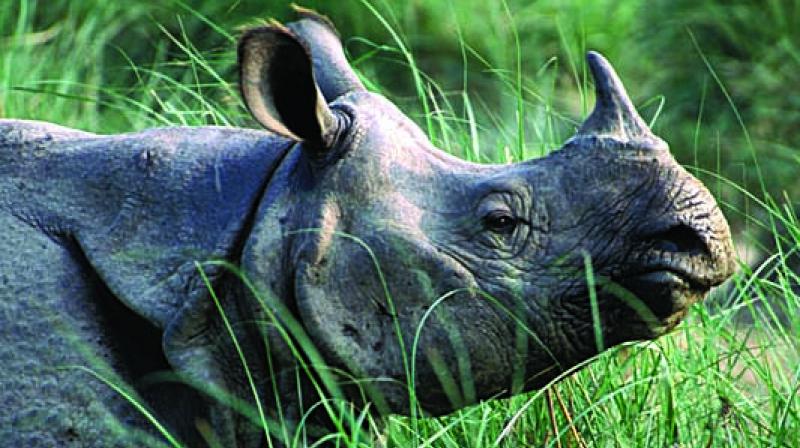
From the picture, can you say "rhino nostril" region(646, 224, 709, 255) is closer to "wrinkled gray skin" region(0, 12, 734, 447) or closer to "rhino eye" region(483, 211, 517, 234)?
"wrinkled gray skin" region(0, 12, 734, 447)

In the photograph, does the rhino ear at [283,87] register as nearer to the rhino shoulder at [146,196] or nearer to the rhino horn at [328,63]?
the rhino shoulder at [146,196]

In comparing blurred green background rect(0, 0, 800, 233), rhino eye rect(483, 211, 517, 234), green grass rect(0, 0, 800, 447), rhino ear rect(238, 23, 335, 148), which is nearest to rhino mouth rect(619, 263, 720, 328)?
rhino eye rect(483, 211, 517, 234)

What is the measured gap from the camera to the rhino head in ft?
10.3

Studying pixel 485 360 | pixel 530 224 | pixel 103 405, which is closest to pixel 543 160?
pixel 530 224

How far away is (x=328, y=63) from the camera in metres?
3.62

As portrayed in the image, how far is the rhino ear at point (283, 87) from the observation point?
322 centimetres

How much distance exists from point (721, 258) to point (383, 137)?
587 mm

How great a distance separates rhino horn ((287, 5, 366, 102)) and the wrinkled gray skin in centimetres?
24

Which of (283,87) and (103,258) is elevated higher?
(283,87)

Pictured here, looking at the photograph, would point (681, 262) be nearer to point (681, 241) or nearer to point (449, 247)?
point (681, 241)

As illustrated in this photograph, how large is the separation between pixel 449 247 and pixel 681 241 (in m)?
0.38

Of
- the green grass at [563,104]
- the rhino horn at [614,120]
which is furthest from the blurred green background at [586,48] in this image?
the rhino horn at [614,120]

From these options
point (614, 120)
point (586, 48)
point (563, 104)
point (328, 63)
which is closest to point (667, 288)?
point (614, 120)

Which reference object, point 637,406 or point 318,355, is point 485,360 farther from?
point 637,406
